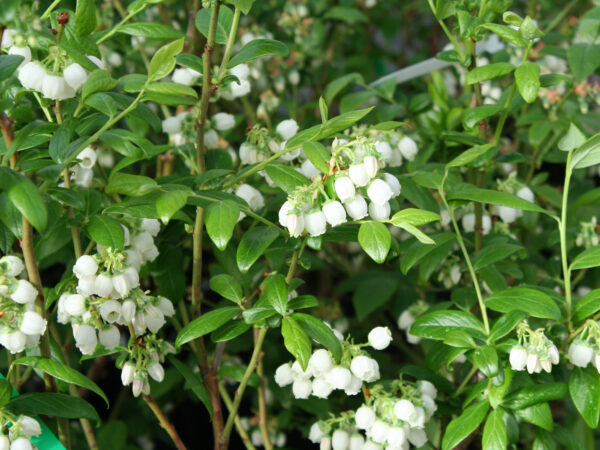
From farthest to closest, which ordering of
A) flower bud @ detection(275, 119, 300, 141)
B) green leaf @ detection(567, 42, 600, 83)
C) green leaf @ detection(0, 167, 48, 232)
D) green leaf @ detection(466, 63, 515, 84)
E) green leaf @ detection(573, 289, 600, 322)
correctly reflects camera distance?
1. green leaf @ detection(567, 42, 600, 83)
2. flower bud @ detection(275, 119, 300, 141)
3. green leaf @ detection(466, 63, 515, 84)
4. green leaf @ detection(573, 289, 600, 322)
5. green leaf @ detection(0, 167, 48, 232)

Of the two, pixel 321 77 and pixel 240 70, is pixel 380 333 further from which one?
pixel 321 77

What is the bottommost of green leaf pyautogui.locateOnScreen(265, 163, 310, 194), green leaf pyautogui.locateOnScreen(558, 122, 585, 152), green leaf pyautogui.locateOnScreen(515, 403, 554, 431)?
green leaf pyautogui.locateOnScreen(515, 403, 554, 431)

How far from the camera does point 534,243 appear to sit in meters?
1.63

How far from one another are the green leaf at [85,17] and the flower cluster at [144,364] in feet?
1.33

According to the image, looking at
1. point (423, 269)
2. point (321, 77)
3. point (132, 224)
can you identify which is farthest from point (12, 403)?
point (321, 77)

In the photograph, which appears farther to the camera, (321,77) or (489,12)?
(321,77)

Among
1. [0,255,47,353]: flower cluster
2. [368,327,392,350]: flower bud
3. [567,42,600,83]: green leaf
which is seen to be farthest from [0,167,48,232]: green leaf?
[567,42,600,83]: green leaf

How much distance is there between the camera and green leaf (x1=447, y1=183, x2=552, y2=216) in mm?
1001

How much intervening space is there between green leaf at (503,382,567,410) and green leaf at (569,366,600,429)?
0.8 inches

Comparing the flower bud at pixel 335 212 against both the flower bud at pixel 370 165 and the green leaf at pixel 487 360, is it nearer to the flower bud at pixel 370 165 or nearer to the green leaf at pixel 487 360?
the flower bud at pixel 370 165

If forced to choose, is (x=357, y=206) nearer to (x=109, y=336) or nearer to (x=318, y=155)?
(x=318, y=155)

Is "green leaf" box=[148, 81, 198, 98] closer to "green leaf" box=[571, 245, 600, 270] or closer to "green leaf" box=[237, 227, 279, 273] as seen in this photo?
"green leaf" box=[237, 227, 279, 273]

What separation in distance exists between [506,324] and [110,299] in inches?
19.2

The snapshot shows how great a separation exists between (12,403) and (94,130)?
0.38 m
